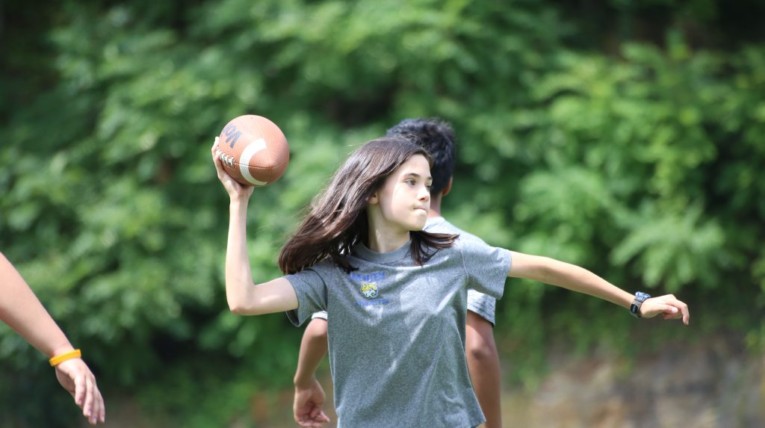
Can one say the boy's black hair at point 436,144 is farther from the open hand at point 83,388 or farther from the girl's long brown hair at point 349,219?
the open hand at point 83,388

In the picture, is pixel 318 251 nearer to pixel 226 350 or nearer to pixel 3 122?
pixel 226 350

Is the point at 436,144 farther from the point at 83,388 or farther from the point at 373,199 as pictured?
the point at 83,388

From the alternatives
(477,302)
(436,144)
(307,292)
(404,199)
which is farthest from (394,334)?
(436,144)

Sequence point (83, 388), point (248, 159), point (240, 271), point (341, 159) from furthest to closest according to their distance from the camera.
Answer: point (341, 159), point (248, 159), point (240, 271), point (83, 388)

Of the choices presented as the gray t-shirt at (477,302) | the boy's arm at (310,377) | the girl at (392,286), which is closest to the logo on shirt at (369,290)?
the girl at (392,286)

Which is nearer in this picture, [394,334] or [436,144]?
[394,334]

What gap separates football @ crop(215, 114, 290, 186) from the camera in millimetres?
3025

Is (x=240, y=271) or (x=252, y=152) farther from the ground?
(x=252, y=152)

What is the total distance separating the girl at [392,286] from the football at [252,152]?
43 millimetres

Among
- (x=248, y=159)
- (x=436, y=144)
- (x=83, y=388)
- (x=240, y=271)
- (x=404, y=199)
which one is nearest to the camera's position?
(x=83, y=388)

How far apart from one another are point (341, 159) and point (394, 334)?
176 inches

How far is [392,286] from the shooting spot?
10.3 ft

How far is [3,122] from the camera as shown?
29.9ft

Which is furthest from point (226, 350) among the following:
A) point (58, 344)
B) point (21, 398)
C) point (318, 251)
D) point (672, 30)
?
point (58, 344)
